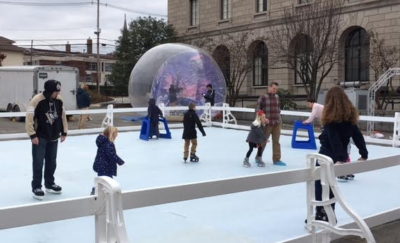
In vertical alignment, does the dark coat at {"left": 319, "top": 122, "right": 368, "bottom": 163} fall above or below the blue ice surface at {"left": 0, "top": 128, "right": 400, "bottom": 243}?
above

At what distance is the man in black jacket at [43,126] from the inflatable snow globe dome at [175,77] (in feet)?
49.0

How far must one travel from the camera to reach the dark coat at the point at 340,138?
20.9 ft

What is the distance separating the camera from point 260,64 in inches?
1519

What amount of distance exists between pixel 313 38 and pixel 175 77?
336 inches

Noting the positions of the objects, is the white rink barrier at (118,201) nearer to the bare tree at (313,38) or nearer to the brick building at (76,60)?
the bare tree at (313,38)

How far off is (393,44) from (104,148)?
24701 millimetres

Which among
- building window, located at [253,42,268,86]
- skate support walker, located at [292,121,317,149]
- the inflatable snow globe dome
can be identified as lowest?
skate support walker, located at [292,121,317,149]

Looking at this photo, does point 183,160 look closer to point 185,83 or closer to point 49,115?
point 49,115

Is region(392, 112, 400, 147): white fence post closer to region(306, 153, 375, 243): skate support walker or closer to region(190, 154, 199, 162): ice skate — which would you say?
region(190, 154, 199, 162): ice skate

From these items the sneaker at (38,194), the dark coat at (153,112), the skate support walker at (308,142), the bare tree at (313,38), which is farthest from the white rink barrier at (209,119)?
the sneaker at (38,194)

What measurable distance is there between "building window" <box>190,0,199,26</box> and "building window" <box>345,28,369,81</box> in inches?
660

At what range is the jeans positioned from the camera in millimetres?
7754

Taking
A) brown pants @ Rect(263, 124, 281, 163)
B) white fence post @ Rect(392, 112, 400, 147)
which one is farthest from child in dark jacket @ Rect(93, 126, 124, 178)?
white fence post @ Rect(392, 112, 400, 147)

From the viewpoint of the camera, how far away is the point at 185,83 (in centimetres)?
2386
